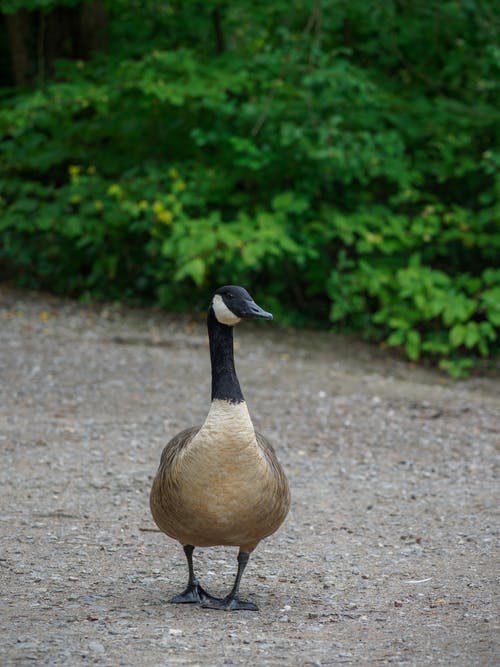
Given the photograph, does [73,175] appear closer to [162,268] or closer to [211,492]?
[162,268]

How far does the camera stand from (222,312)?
16.2 feet

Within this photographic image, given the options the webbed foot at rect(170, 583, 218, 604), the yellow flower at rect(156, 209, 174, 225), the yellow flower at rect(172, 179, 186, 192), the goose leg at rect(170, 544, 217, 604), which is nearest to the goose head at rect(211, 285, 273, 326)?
the goose leg at rect(170, 544, 217, 604)

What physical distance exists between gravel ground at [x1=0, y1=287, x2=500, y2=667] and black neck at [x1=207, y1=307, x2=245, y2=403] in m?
1.04

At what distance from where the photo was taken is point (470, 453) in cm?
832

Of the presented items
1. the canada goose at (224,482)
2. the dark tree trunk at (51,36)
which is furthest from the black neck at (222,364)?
the dark tree trunk at (51,36)

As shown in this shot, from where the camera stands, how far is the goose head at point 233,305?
4.83 m

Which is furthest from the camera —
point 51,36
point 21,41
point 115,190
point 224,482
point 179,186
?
point 21,41

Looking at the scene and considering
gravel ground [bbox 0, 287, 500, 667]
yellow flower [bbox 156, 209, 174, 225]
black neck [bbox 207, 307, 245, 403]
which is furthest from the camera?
yellow flower [bbox 156, 209, 174, 225]

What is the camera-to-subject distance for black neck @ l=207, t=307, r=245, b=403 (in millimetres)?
4695

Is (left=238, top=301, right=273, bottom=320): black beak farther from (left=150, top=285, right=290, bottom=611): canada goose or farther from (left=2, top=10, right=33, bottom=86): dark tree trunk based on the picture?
(left=2, top=10, right=33, bottom=86): dark tree trunk

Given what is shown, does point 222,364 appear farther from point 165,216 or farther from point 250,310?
point 165,216

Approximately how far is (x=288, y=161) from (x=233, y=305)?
25.0ft

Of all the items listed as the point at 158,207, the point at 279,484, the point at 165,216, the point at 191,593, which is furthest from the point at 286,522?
the point at 158,207

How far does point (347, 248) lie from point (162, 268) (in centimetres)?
239
